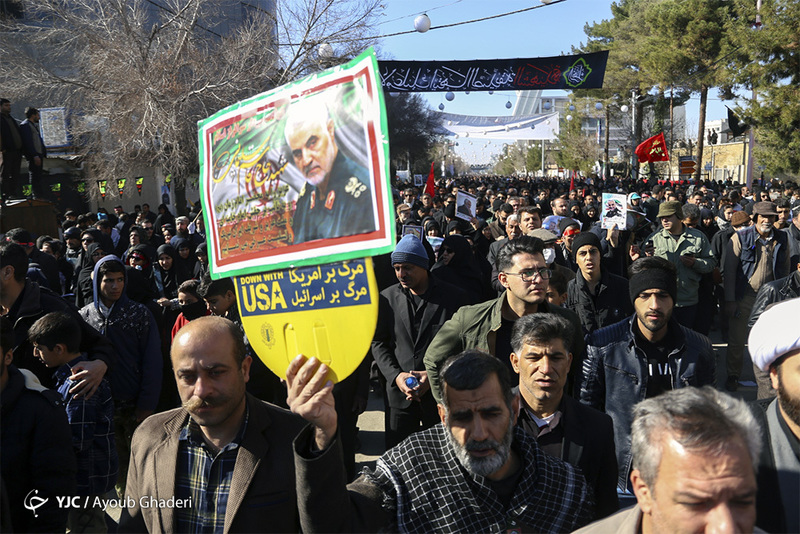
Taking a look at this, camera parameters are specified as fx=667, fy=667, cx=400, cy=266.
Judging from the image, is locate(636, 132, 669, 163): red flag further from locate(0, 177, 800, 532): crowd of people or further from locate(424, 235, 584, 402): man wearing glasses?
locate(424, 235, 584, 402): man wearing glasses

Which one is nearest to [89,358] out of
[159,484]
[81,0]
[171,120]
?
[159,484]

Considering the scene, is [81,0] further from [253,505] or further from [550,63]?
[253,505]

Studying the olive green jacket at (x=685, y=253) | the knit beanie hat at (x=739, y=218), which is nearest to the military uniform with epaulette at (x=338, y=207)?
the olive green jacket at (x=685, y=253)

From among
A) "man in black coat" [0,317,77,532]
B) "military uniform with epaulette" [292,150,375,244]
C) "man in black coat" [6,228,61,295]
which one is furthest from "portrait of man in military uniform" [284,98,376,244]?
"man in black coat" [6,228,61,295]

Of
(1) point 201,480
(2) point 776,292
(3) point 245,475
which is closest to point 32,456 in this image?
(1) point 201,480

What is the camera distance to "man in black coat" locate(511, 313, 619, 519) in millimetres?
2736

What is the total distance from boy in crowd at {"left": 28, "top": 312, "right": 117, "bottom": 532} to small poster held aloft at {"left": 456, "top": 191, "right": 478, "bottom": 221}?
6599mm

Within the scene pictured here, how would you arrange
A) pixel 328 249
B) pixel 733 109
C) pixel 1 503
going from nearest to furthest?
pixel 328 249 → pixel 1 503 → pixel 733 109

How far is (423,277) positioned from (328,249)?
285 centimetres

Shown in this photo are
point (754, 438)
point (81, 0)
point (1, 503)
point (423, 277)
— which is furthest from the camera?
point (81, 0)

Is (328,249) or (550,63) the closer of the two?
(328,249)

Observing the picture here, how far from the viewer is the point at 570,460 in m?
2.72

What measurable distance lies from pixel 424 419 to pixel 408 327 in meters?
0.63

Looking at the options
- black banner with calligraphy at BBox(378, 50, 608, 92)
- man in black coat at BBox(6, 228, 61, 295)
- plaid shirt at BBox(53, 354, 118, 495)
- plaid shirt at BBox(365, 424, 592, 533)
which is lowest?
plaid shirt at BBox(53, 354, 118, 495)
